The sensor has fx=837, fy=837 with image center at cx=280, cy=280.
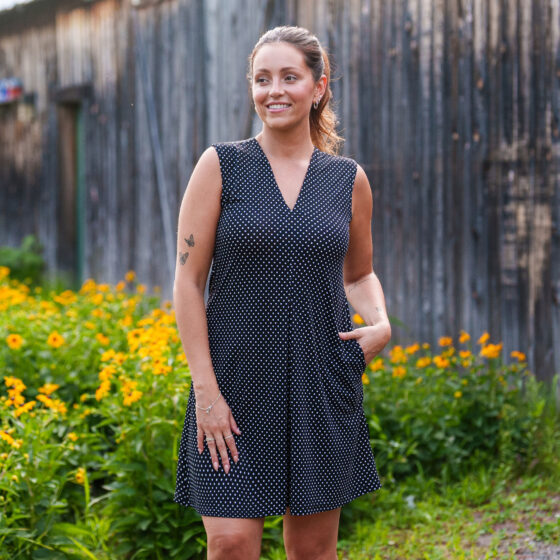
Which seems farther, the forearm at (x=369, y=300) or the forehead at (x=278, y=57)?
the forearm at (x=369, y=300)

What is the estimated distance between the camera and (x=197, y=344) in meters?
2.43

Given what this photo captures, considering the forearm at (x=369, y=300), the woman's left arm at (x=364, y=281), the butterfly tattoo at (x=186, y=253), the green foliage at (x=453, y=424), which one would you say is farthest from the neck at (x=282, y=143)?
the green foliage at (x=453, y=424)

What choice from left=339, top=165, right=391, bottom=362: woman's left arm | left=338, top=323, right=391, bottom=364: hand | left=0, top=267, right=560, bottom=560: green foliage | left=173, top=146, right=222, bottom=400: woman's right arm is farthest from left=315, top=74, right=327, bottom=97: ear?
left=0, top=267, right=560, bottom=560: green foliage

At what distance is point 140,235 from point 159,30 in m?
2.08

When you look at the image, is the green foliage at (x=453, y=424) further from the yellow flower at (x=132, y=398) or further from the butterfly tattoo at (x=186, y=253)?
the butterfly tattoo at (x=186, y=253)

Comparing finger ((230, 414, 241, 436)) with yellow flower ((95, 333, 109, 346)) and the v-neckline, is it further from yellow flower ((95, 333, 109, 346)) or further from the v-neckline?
yellow flower ((95, 333, 109, 346))

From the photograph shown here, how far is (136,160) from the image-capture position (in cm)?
876

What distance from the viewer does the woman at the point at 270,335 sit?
242 centimetres

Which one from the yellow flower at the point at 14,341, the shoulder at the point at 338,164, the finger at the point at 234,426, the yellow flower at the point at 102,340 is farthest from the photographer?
the yellow flower at the point at 102,340

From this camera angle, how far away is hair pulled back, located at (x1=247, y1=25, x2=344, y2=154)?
2619 mm

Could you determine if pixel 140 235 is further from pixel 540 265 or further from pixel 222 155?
pixel 222 155

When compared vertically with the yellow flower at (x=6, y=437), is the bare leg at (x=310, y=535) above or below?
below

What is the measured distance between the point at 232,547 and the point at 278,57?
4.78 feet

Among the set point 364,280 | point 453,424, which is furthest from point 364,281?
point 453,424
